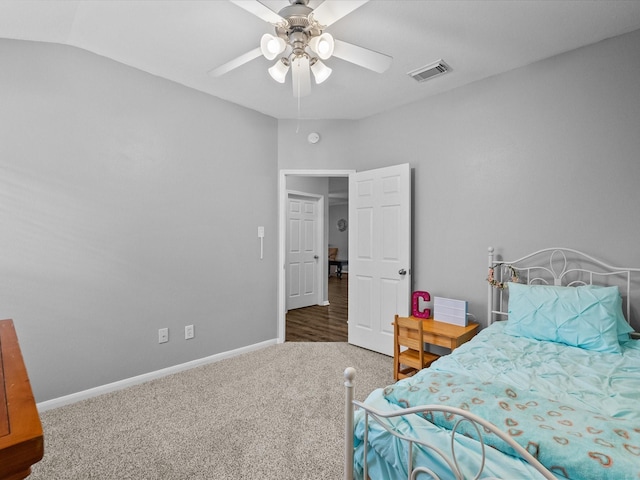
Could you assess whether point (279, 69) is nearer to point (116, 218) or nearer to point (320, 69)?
point (320, 69)

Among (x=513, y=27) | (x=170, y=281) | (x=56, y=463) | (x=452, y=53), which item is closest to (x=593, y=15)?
(x=513, y=27)

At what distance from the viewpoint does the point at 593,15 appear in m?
2.10

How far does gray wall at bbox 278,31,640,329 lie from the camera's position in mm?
2303

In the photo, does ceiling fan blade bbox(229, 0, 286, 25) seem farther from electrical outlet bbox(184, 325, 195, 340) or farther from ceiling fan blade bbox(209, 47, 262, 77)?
electrical outlet bbox(184, 325, 195, 340)

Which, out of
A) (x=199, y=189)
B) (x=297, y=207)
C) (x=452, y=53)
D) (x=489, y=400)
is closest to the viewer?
(x=489, y=400)

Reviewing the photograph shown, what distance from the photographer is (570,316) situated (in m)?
2.08

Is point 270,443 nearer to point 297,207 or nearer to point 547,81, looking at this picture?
point 547,81

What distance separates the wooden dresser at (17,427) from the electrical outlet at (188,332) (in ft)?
7.21

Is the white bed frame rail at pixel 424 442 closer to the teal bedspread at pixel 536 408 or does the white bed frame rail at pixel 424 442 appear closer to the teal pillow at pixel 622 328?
the teal bedspread at pixel 536 408

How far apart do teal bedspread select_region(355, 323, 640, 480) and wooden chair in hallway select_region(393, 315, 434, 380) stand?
84 centimetres

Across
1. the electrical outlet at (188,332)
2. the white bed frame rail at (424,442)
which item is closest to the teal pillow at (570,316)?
the white bed frame rail at (424,442)

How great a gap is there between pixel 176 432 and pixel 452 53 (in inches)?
131

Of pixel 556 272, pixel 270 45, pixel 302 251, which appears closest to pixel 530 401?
pixel 556 272

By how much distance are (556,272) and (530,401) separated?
169 cm
